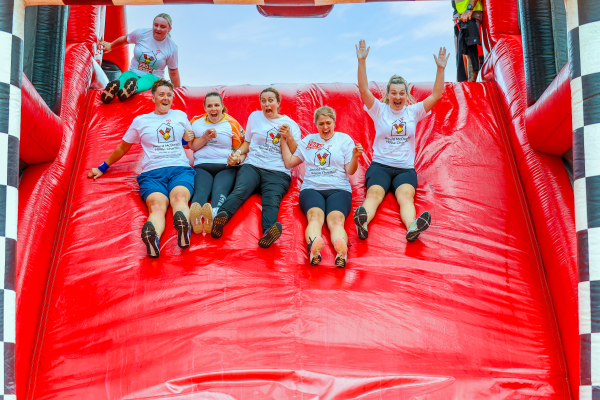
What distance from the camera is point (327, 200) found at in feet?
9.25

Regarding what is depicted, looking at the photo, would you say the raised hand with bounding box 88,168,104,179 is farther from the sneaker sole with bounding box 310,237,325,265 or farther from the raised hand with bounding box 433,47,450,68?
the raised hand with bounding box 433,47,450,68

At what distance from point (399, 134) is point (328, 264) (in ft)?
2.93

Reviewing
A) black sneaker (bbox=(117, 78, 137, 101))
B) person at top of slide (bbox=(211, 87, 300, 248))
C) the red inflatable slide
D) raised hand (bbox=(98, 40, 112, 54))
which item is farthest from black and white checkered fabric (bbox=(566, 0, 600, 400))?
raised hand (bbox=(98, 40, 112, 54))

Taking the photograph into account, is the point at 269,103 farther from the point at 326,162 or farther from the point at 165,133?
the point at 165,133

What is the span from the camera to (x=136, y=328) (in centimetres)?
232

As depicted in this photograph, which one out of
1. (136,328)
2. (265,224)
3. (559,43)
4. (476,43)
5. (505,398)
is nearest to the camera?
(505,398)

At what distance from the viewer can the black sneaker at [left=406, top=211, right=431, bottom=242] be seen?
255cm

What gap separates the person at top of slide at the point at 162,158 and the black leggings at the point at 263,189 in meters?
0.23

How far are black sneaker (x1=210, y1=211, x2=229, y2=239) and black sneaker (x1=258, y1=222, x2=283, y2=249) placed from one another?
0.20 meters

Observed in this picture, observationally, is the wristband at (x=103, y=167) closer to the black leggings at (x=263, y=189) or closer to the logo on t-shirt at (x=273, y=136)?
the black leggings at (x=263, y=189)

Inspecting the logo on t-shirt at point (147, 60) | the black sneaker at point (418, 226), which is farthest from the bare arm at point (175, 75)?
the black sneaker at point (418, 226)

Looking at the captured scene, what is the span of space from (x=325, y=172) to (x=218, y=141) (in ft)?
2.11

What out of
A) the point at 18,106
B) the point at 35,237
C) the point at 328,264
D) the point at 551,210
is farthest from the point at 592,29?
the point at 35,237

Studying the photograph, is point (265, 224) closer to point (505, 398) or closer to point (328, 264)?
point (328, 264)
